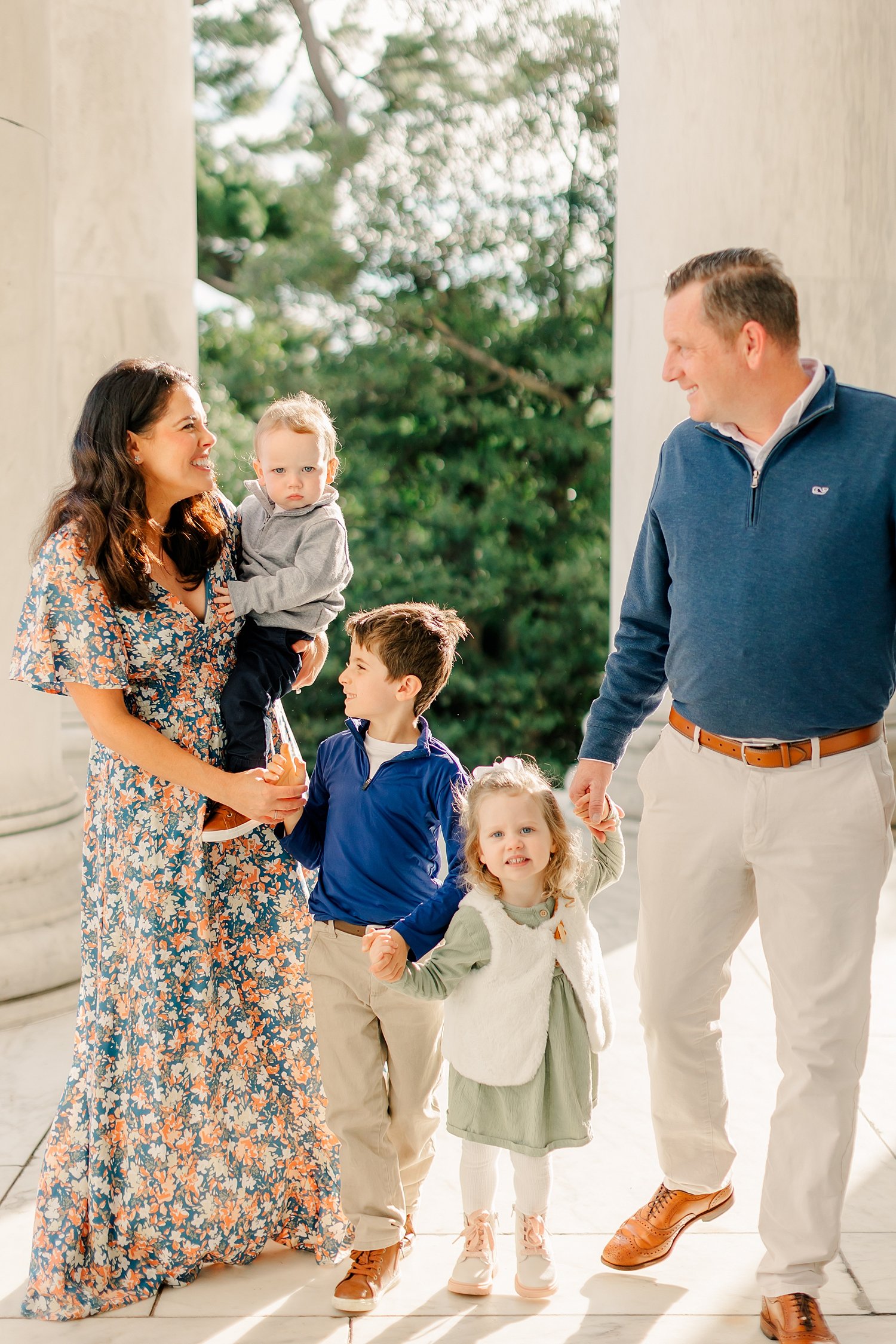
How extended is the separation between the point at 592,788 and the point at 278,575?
1310 mm

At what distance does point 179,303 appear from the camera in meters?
10.9

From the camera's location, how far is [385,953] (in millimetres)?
4176

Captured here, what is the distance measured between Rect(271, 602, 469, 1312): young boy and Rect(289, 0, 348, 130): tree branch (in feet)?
79.4

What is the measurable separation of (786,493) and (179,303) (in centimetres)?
776

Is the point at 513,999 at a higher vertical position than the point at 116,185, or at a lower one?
lower

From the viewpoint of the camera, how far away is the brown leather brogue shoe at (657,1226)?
15.7ft

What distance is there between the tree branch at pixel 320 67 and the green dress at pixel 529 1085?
2473 centimetres

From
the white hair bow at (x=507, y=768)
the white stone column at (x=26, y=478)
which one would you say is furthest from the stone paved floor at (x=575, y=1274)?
the white hair bow at (x=507, y=768)

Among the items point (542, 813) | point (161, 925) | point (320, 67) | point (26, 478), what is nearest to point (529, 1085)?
point (542, 813)

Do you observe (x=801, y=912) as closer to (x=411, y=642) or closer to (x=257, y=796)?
(x=411, y=642)

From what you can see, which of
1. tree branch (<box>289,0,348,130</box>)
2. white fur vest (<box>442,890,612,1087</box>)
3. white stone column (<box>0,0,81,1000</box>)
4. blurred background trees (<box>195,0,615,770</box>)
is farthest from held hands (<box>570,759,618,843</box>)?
tree branch (<box>289,0,348,130</box>)

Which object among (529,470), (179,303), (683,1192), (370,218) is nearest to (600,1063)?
(683,1192)

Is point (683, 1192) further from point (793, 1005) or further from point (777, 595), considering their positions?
point (777, 595)

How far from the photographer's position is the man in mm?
4219
